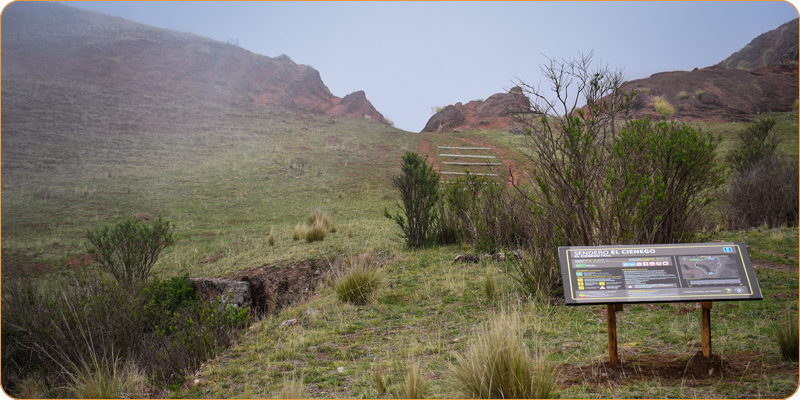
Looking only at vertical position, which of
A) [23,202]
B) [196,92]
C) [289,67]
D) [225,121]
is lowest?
[23,202]

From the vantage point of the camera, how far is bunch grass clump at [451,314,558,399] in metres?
2.67

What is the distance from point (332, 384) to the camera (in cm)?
339

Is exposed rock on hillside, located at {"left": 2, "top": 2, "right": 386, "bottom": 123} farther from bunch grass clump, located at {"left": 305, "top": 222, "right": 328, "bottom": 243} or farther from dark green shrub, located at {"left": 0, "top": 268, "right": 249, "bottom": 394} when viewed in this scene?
dark green shrub, located at {"left": 0, "top": 268, "right": 249, "bottom": 394}

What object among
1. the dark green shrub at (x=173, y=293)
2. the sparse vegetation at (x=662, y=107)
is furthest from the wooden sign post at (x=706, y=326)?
the sparse vegetation at (x=662, y=107)

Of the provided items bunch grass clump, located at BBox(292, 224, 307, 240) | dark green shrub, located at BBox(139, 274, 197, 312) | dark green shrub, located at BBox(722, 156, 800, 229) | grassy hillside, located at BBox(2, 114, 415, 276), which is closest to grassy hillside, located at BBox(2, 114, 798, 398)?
grassy hillside, located at BBox(2, 114, 415, 276)

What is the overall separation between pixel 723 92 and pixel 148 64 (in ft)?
205

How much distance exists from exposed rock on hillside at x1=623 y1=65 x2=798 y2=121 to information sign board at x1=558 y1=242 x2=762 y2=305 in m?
38.9

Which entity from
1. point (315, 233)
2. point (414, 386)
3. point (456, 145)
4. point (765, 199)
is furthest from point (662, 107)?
point (414, 386)

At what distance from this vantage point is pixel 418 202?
991 cm

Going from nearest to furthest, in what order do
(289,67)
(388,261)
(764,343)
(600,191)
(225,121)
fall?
(764,343) → (600,191) → (388,261) → (225,121) → (289,67)

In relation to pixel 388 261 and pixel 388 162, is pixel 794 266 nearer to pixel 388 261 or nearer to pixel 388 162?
pixel 388 261

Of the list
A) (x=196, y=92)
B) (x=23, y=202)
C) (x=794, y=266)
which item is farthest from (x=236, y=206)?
(x=196, y=92)

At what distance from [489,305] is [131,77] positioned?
51.9 metres

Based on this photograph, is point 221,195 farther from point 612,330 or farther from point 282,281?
point 612,330
